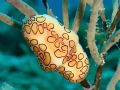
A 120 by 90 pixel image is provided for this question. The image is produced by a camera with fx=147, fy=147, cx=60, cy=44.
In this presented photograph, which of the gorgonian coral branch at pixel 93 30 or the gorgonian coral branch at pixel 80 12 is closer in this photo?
the gorgonian coral branch at pixel 93 30

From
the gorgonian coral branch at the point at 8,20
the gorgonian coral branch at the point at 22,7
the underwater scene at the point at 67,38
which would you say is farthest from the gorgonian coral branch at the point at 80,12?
the gorgonian coral branch at the point at 8,20

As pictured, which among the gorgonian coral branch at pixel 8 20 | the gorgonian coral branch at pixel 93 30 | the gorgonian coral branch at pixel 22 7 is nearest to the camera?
the gorgonian coral branch at pixel 93 30

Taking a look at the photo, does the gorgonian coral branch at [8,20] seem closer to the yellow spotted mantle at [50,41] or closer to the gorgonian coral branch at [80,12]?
the yellow spotted mantle at [50,41]

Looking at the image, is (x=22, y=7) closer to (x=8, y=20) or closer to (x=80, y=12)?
(x=8, y=20)

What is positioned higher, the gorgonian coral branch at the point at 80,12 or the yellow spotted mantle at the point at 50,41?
the gorgonian coral branch at the point at 80,12

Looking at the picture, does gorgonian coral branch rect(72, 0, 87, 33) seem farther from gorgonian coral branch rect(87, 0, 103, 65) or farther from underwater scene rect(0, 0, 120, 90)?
gorgonian coral branch rect(87, 0, 103, 65)

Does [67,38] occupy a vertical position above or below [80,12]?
below

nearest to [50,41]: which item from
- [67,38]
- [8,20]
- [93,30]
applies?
[67,38]

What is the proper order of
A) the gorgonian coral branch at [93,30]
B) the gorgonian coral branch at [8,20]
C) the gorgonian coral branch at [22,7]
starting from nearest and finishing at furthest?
the gorgonian coral branch at [93,30] → the gorgonian coral branch at [22,7] → the gorgonian coral branch at [8,20]

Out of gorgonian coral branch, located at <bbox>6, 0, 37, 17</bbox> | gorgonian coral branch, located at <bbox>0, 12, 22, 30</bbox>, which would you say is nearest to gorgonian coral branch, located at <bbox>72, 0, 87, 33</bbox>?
gorgonian coral branch, located at <bbox>6, 0, 37, 17</bbox>
